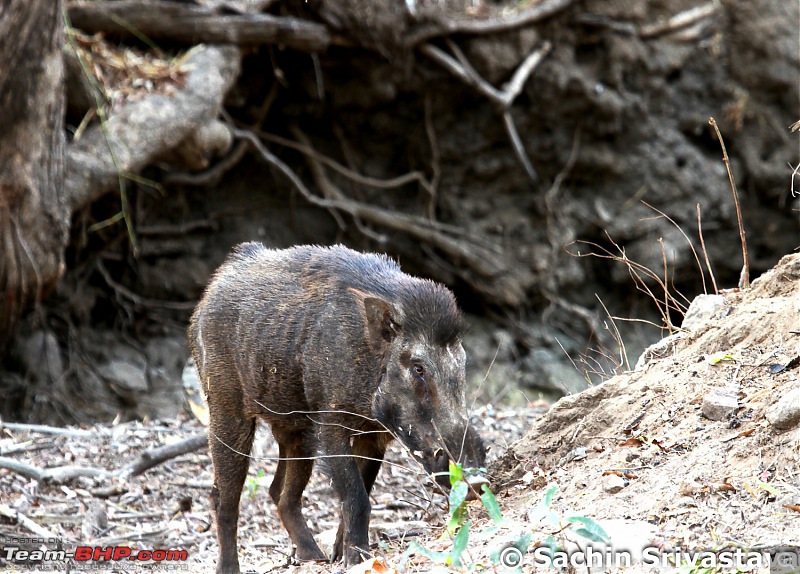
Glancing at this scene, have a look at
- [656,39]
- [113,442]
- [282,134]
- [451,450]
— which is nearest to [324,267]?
[451,450]

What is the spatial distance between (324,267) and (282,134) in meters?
6.39

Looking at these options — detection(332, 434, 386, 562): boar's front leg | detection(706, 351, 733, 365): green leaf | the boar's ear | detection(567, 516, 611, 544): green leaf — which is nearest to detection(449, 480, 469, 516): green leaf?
detection(567, 516, 611, 544): green leaf

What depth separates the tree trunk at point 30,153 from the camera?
6.53m

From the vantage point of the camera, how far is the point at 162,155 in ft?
27.4

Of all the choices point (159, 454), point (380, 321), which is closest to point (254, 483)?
point (159, 454)

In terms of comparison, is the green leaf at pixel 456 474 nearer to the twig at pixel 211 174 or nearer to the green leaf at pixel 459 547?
the green leaf at pixel 459 547

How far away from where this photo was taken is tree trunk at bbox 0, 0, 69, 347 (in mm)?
6529

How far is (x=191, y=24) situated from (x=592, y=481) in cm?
634

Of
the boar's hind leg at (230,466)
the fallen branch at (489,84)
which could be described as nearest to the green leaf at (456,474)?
the boar's hind leg at (230,466)

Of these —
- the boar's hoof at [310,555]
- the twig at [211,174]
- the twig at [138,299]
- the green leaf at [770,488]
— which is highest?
the twig at [211,174]

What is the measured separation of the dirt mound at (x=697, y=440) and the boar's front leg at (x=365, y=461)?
0.55 meters

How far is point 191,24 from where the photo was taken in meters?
8.52

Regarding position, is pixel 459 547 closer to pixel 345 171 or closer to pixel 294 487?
pixel 294 487

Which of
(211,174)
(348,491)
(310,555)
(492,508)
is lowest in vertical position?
(310,555)
